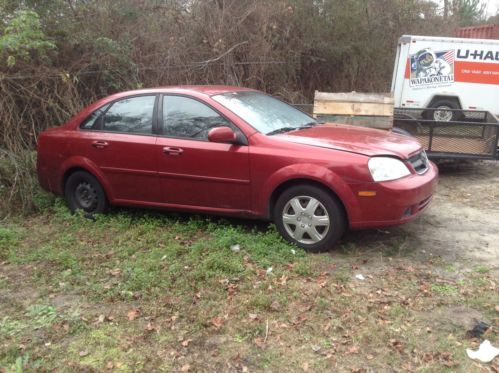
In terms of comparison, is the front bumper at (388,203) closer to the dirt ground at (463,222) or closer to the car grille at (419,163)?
the car grille at (419,163)

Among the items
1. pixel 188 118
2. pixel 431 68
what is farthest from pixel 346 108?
pixel 431 68

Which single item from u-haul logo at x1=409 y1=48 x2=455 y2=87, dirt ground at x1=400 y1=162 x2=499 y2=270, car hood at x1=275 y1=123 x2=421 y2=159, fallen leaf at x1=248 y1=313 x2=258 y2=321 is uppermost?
u-haul logo at x1=409 y1=48 x2=455 y2=87

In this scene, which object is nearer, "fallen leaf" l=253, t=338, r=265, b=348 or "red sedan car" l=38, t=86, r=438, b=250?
"fallen leaf" l=253, t=338, r=265, b=348

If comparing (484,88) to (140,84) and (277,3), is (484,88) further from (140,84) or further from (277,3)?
(140,84)

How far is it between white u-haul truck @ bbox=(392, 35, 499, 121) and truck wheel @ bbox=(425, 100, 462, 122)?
0.08ft

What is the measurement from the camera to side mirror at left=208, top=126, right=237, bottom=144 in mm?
4891

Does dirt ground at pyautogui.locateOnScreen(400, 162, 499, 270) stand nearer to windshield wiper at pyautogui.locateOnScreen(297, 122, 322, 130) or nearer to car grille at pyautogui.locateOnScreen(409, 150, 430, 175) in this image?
car grille at pyautogui.locateOnScreen(409, 150, 430, 175)

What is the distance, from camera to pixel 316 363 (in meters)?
3.24

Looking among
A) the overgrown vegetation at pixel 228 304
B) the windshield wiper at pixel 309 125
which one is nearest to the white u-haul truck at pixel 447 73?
the windshield wiper at pixel 309 125

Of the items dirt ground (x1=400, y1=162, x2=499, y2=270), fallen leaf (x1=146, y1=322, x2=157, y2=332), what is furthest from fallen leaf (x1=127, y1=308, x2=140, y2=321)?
dirt ground (x1=400, y1=162, x2=499, y2=270)

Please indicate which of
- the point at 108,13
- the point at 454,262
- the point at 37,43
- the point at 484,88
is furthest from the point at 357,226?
the point at 484,88

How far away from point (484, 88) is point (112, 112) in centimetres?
1008

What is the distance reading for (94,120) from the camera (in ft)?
19.6

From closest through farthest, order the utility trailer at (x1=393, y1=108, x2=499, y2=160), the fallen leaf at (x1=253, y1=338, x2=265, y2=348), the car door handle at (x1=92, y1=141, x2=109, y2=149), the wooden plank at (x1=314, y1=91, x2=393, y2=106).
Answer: the fallen leaf at (x1=253, y1=338, x2=265, y2=348) → the car door handle at (x1=92, y1=141, x2=109, y2=149) → the utility trailer at (x1=393, y1=108, x2=499, y2=160) → the wooden plank at (x1=314, y1=91, x2=393, y2=106)
